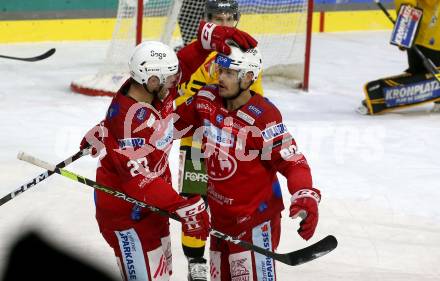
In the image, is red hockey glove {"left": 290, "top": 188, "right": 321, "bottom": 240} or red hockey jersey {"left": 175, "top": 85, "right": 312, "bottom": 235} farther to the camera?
red hockey jersey {"left": 175, "top": 85, "right": 312, "bottom": 235}

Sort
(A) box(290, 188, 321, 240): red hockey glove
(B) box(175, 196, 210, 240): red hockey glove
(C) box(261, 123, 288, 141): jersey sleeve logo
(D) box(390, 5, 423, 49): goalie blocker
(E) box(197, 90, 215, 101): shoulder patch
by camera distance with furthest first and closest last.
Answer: (D) box(390, 5, 423, 49): goalie blocker, (E) box(197, 90, 215, 101): shoulder patch, (C) box(261, 123, 288, 141): jersey sleeve logo, (B) box(175, 196, 210, 240): red hockey glove, (A) box(290, 188, 321, 240): red hockey glove

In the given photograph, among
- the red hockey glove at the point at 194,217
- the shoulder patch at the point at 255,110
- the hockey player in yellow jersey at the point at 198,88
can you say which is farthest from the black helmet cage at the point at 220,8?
the red hockey glove at the point at 194,217

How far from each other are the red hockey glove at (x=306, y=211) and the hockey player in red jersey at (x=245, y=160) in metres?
0.14

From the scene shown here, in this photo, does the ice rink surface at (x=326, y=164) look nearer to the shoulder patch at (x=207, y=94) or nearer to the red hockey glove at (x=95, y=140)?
the red hockey glove at (x=95, y=140)

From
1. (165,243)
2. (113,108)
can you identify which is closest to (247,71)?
(113,108)

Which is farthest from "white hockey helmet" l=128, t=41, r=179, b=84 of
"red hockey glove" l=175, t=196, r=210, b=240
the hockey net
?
the hockey net

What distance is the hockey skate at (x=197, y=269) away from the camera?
3.29 m

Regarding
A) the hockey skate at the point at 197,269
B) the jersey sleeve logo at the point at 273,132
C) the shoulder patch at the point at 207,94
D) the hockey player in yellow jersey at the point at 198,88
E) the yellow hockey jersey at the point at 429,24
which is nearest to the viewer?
Answer: the jersey sleeve logo at the point at 273,132

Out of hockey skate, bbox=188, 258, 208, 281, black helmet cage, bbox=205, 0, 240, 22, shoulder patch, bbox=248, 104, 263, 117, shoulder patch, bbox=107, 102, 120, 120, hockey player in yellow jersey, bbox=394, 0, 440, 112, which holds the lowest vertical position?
hockey player in yellow jersey, bbox=394, 0, 440, 112

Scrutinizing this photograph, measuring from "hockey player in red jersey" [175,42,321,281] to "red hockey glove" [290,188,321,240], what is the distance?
138mm

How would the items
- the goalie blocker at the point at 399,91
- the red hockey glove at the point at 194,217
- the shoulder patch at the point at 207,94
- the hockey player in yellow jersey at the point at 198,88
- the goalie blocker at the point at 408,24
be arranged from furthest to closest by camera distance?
the goalie blocker at the point at 399,91 → the goalie blocker at the point at 408,24 → the hockey player in yellow jersey at the point at 198,88 → the shoulder patch at the point at 207,94 → the red hockey glove at the point at 194,217

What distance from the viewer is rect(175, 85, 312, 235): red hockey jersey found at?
2.50 metres

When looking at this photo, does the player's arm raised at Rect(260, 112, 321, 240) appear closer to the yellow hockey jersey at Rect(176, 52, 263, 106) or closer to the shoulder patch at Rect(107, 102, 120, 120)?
the shoulder patch at Rect(107, 102, 120, 120)

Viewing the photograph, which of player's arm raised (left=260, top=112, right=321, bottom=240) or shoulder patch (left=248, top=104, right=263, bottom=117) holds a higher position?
shoulder patch (left=248, top=104, right=263, bottom=117)
